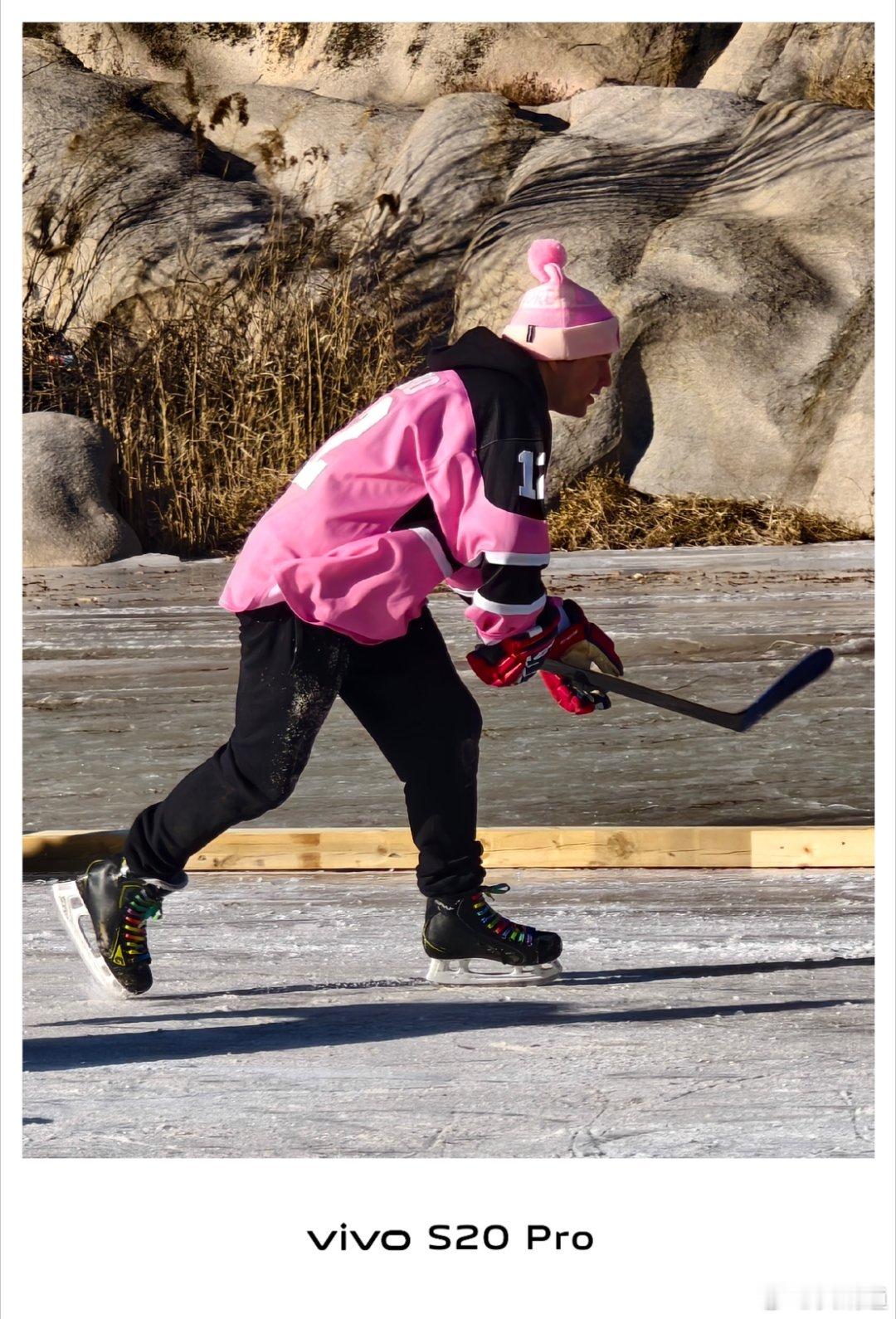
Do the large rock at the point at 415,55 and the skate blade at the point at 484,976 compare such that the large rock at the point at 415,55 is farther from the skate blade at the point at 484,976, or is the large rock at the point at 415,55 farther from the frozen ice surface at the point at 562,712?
the skate blade at the point at 484,976

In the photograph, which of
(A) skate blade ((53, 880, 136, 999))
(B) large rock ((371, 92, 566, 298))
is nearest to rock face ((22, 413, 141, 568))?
(B) large rock ((371, 92, 566, 298))

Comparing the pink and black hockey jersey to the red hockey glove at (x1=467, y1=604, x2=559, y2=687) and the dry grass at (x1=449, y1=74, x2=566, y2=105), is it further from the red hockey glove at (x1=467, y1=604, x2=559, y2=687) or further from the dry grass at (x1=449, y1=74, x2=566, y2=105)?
Answer: the dry grass at (x1=449, y1=74, x2=566, y2=105)

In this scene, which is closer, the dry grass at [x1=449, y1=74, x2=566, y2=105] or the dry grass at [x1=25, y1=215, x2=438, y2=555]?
the dry grass at [x1=25, y1=215, x2=438, y2=555]

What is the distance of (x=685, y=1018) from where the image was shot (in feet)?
8.25

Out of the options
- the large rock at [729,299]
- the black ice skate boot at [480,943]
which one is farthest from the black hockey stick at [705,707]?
the large rock at [729,299]

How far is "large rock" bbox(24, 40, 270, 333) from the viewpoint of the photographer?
10047 mm

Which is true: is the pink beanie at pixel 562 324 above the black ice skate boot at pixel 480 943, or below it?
above

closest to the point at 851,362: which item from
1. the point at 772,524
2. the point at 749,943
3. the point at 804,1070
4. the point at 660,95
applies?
the point at 772,524

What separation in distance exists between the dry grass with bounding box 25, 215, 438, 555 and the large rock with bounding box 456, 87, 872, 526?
1203 mm

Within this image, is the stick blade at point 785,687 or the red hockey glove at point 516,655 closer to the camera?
the red hockey glove at point 516,655

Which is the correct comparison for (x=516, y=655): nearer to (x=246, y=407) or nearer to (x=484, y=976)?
(x=484, y=976)

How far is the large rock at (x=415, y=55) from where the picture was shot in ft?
37.9

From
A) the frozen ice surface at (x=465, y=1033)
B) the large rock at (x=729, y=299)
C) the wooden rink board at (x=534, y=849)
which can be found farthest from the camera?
the large rock at (x=729, y=299)

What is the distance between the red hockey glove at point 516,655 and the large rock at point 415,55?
32.1ft
